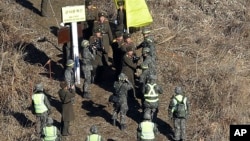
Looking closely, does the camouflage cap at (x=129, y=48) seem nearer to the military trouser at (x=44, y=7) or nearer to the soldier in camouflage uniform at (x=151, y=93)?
the soldier in camouflage uniform at (x=151, y=93)

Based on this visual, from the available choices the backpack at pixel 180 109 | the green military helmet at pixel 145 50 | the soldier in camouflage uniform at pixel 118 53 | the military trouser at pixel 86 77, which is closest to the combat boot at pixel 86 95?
the military trouser at pixel 86 77

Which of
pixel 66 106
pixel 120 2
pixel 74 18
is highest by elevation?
pixel 120 2

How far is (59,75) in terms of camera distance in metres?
20.4

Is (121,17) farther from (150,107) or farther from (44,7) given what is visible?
(150,107)

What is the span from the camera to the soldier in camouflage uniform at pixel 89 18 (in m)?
20.6

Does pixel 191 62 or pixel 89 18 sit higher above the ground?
pixel 89 18

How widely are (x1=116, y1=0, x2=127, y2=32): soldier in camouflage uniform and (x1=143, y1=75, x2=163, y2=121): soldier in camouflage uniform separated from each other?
471 cm

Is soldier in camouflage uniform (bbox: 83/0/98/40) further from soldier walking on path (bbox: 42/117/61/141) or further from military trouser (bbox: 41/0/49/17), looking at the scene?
soldier walking on path (bbox: 42/117/61/141)

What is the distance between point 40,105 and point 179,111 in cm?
377

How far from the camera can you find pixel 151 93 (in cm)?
1686

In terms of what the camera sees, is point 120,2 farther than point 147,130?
Yes

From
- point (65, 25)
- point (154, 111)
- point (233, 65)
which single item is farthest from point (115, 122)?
point (233, 65)

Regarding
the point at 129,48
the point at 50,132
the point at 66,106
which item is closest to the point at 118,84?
the point at 66,106

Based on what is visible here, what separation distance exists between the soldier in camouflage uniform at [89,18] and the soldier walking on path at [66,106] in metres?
4.39
